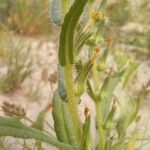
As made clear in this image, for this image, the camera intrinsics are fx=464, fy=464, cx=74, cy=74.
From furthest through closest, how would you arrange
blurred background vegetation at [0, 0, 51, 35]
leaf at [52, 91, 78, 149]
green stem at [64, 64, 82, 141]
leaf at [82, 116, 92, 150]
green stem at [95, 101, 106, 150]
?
blurred background vegetation at [0, 0, 51, 35] < green stem at [95, 101, 106, 150] < leaf at [52, 91, 78, 149] < leaf at [82, 116, 92, 150] < green stem at [64, 64, 82, 141]

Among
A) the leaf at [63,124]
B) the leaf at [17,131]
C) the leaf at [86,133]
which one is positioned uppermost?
the leaf at [17,131]

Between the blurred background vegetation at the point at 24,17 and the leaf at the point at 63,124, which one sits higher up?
the leaf at the point at 63,124

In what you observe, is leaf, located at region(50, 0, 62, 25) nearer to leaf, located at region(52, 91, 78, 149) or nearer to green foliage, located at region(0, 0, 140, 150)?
green foliage, located at region(0, 0, 140, 150)

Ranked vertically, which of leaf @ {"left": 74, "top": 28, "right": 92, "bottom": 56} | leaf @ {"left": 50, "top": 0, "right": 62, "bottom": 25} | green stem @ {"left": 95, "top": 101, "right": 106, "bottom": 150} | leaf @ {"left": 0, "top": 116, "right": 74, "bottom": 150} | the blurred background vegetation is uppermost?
leaf @ {"left": 50, "top": 0, "right": 62, "bottom": 25}

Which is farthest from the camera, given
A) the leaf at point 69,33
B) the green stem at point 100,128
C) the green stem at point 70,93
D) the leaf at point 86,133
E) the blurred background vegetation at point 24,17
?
the blurred background vegetation at point 24,17

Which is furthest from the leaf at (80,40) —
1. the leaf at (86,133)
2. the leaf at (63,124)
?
the leaf at (63,124)

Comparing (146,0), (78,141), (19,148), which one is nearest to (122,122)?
(19,148)

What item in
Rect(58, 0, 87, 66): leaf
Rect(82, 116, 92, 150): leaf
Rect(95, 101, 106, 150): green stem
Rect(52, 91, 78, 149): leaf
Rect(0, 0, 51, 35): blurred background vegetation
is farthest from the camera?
Rect(0, 0, 51, 35): blurred background vegetation

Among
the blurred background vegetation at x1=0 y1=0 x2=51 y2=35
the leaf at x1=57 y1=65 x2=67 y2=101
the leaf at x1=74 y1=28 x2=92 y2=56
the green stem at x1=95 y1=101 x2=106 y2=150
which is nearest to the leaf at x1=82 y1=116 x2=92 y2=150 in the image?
the leaf at x1=57 y1=65 x2=67 y2=101

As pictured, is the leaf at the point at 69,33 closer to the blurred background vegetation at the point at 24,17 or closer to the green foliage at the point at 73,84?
the green foliage at the point at 73,84
